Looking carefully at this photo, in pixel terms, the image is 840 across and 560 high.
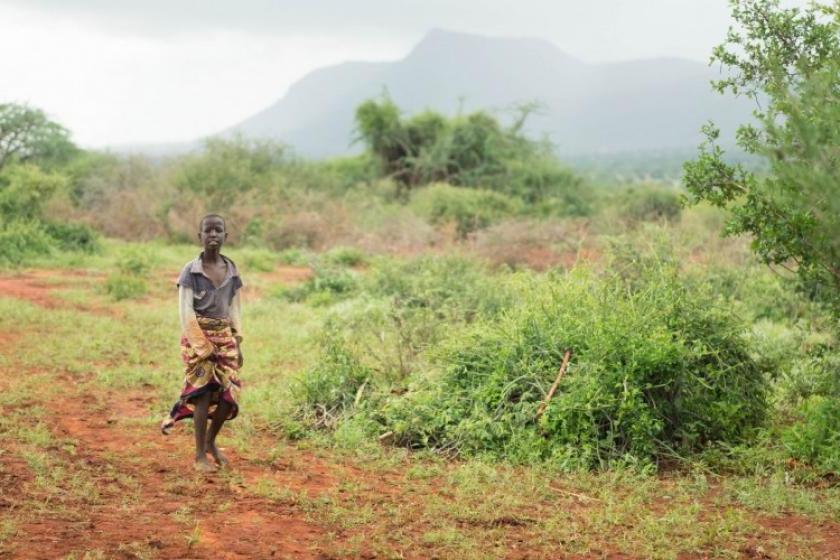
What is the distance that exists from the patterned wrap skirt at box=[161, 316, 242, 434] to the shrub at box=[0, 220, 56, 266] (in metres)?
11.4

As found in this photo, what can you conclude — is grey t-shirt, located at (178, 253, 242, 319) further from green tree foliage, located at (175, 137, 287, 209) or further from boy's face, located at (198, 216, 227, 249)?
green tree foliage, located at (175, 137, 287, 209)

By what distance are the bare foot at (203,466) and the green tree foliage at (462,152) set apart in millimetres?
22995

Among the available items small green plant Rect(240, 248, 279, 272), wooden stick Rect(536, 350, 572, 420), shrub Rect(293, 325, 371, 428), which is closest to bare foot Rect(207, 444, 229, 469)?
shrub Rect(293, 325, 371, 428)

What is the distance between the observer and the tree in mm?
24422

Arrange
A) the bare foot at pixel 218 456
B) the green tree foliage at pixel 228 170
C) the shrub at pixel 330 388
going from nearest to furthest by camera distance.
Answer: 1. the bare foot at pixel 218 456
2. the shrub at pixel 330 388
3. the green tree foliage at pixel 228 170

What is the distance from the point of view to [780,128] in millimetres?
4430

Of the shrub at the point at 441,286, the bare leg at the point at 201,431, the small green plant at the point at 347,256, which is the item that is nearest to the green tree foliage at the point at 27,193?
the small green plant at the point at 347,256

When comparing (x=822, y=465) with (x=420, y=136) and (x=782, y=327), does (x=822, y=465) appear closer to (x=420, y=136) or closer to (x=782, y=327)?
(x=782, y=327)

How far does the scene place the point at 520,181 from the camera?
29.9m

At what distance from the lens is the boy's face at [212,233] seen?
6016 mm

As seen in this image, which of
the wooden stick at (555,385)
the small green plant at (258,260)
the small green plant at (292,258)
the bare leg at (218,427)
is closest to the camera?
the bare leg at (218,427)

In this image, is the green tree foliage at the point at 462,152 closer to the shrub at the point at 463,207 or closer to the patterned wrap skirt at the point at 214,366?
the shrub at the point at 463,207

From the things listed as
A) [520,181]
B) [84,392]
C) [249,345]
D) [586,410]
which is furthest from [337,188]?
[586,410]

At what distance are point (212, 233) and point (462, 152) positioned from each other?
2573cm
